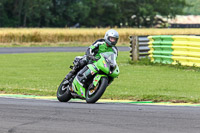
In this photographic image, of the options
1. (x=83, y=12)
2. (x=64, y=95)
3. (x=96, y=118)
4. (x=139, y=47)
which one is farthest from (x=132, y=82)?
(x=83, y=12)

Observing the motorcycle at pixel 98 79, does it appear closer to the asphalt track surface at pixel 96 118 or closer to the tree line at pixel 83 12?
the asphalt track surface at pixel 96 118

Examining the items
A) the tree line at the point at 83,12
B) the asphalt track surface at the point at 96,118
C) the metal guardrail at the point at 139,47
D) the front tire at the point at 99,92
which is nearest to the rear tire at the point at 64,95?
the front tire at the point at 99,92

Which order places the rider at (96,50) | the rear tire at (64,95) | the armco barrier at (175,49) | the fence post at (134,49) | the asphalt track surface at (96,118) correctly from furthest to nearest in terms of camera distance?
1. the fence post at (134,49)
2. the armco barrier at (175,49)
3. the rear tire at (64,95)
4. the rider at (96,50)
5. the asphalt track surface at (96,118)

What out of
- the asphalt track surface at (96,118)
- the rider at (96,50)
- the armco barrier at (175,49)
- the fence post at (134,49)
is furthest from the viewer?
the fence post at (134,49)

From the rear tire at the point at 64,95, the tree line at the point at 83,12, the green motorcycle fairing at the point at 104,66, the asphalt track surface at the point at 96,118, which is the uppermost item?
the green motorcycle fairing at the point at 104,66

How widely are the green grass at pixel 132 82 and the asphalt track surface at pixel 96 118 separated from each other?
6.47ft

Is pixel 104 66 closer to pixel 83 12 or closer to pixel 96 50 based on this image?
pixel 96 50

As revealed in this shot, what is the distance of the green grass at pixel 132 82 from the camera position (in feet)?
37.0

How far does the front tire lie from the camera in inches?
370

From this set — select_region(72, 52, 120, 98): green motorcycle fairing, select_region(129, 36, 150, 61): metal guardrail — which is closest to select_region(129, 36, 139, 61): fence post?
select_region(129, 36, 150, 61): metal guardrail

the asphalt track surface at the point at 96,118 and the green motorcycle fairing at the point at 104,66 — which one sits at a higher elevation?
the green motorcycle fairing at the point at 104,66

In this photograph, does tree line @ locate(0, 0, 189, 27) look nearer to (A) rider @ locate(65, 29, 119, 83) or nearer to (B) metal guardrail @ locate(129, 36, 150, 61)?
(B) metal guardrail @ locate(129, 36, 150, 61)

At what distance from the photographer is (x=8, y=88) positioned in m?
12.9

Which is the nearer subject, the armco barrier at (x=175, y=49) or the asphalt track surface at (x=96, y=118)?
the asphalt track surface at (x=96, y=118)
